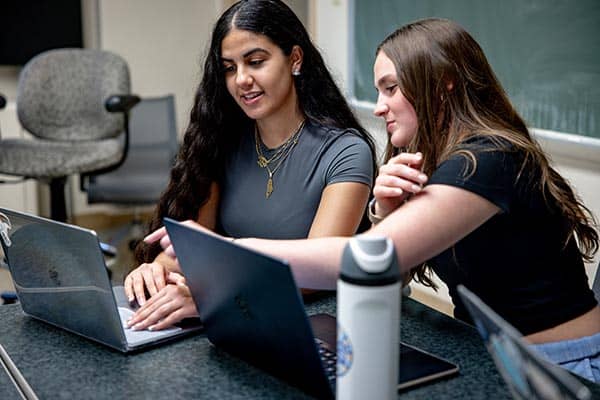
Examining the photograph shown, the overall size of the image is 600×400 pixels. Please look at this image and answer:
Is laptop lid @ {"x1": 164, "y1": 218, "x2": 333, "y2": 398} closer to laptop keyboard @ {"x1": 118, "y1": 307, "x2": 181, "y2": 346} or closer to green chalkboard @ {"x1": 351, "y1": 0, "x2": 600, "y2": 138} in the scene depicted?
laptop keyboard @ {"x1": 118, "y1": 307, "x2": 181, "y2": 346}

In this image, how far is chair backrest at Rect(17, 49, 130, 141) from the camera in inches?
146

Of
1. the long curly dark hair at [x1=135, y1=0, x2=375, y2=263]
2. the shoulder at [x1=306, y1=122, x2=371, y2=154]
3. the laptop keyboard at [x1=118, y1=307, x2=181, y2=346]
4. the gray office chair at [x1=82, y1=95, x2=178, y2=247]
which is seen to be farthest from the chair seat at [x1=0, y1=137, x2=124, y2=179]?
the laptop keyboard at [x1=118, y1=307, x2=181, y2=346]

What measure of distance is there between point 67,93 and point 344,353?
10.3 feet

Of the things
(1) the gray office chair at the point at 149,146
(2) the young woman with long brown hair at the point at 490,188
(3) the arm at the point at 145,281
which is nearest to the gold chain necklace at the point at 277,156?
(3) the arm at the point at 145,281

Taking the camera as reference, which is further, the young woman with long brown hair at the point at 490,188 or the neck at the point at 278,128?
the neck at the point at 278,128

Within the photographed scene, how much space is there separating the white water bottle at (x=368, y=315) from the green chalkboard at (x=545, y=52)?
179 centimetres

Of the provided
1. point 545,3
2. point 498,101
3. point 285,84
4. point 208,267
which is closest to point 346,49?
point 545,3

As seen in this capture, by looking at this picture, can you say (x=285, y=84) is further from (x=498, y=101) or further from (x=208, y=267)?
(x=208, y=267)

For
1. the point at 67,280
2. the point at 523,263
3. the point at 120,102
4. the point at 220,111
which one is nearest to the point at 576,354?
the point at 523,263

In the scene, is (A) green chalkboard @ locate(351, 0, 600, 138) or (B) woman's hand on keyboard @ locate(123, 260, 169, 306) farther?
(A) green chalkboard @ locate(351, 0, 600, 138)

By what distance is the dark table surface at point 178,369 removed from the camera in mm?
1032

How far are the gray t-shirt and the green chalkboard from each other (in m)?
1.07

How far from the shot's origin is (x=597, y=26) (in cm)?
238

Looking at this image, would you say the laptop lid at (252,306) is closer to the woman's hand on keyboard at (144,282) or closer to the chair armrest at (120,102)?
the woman's hand on keyboard at (144,282)
